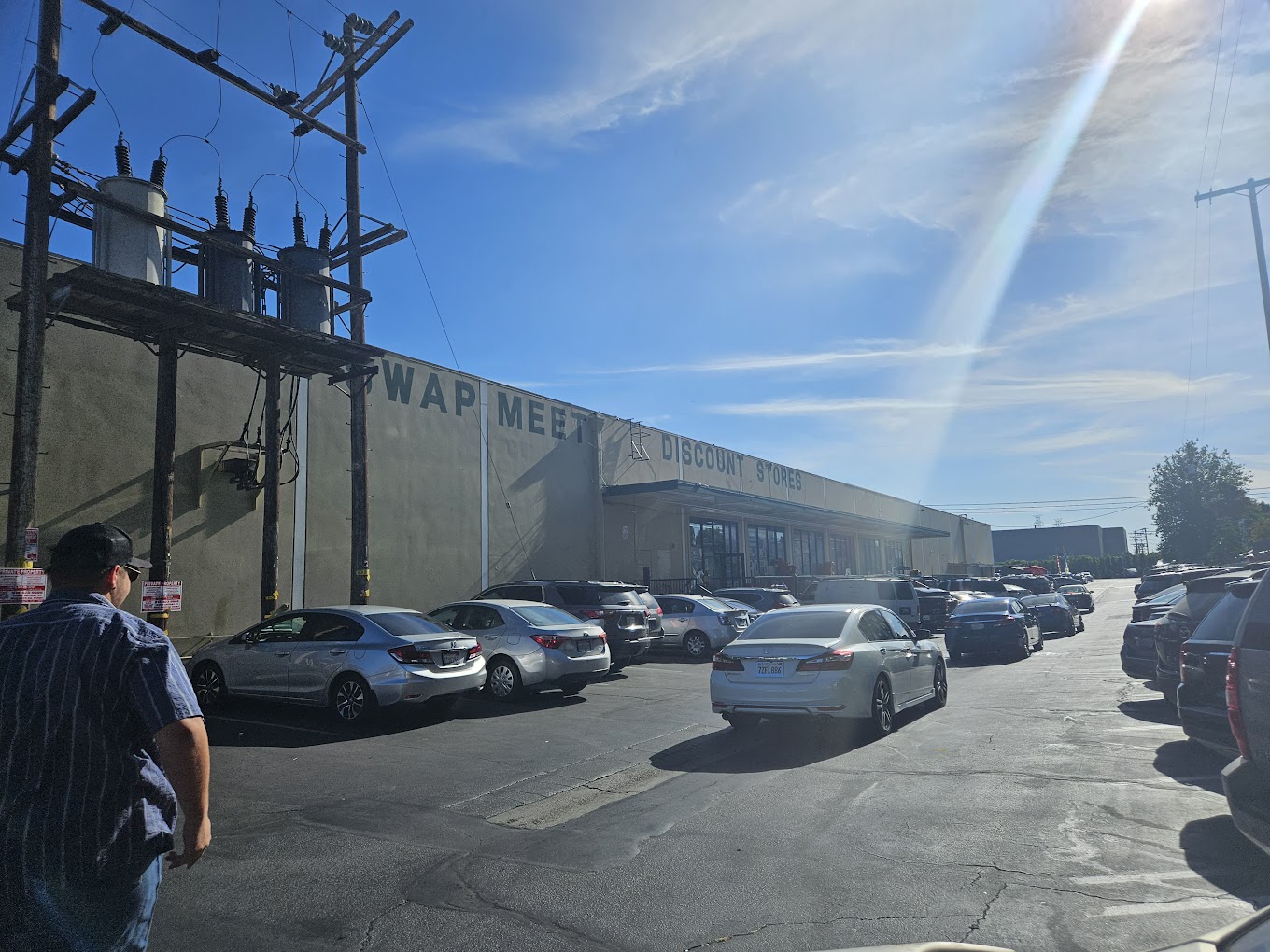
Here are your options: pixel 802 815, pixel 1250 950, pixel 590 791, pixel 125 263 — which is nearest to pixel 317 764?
pixel 590 791

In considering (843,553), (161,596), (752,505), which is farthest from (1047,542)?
(161,596)

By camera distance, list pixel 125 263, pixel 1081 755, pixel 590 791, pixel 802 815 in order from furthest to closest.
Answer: pixel 125 263
pixel 1081 755
pixel 590 791
pixel 802 815

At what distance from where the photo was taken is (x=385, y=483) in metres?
20.0

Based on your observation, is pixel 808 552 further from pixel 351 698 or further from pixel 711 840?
pixel 711 840

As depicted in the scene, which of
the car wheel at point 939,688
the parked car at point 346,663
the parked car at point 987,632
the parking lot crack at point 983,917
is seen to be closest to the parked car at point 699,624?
the parked car at point 987,632

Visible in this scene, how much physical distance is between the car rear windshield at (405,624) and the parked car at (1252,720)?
882 cm

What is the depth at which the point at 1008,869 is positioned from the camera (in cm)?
537

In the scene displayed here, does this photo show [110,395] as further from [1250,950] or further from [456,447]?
[1250,950]

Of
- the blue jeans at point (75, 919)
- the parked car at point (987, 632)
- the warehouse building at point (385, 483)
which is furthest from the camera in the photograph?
the parked car at point (987, 632)

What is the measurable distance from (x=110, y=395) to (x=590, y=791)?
38.4 ft

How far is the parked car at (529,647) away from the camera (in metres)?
13.0

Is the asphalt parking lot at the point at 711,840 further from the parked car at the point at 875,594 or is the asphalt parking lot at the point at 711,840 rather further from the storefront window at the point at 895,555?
the storefront window at the point at 895,555

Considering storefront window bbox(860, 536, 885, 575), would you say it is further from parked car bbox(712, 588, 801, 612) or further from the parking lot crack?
the parking lot crack

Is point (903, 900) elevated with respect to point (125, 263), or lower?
lower
